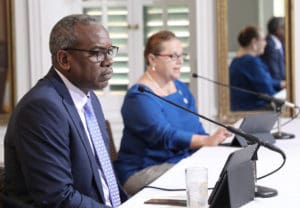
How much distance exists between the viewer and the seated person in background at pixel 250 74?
→ 4.14 metres

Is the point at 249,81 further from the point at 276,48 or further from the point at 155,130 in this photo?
the point at 155,130

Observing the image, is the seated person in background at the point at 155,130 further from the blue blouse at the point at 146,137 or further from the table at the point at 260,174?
the table at the point at 260,174

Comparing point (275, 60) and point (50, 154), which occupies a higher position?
point (275, 60)

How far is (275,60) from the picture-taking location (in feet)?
13.5

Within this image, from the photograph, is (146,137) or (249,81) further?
(249,81)

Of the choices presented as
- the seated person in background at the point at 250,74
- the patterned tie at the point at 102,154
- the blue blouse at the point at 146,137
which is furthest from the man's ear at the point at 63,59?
the seated person in background at the point at 250,74

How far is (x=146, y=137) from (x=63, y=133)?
1.14 m

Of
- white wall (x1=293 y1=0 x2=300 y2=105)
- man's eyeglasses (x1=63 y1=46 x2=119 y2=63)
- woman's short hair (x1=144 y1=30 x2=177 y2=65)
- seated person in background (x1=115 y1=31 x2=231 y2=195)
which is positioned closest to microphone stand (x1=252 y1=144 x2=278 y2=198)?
man's eyeglasses (x1=63 y1=46 x2=119 y2=63)

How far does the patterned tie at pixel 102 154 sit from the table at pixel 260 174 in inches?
4.8

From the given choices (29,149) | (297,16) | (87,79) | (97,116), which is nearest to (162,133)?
(97,116)

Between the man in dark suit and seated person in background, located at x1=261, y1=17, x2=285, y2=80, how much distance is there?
6.94ft

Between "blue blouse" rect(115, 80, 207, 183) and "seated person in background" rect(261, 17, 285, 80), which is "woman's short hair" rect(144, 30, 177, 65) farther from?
"seated person in background" rect(261, 17, 285, 80)

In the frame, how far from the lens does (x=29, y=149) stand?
76.9 inches

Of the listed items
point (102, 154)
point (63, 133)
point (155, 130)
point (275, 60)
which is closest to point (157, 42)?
point (155, 130)
